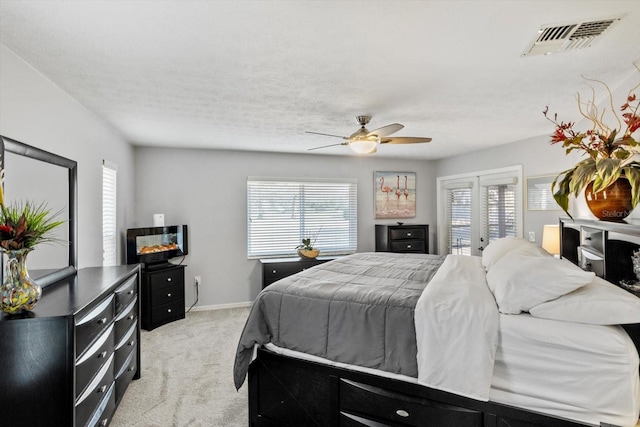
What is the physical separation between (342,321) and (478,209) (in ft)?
13.6

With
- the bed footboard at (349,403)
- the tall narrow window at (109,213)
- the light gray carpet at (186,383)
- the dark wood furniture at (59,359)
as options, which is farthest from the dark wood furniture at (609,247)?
the tall narrow window at (109,213)

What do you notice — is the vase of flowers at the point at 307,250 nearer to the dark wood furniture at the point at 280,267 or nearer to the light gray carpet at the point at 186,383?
the dark wood furniture at the point at 280,267

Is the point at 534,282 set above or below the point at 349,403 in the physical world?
above

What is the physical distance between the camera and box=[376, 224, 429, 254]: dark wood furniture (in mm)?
5508

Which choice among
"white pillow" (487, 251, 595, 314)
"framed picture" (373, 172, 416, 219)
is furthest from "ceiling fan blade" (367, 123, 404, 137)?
"framed picture" (373, 172, 416, 219)

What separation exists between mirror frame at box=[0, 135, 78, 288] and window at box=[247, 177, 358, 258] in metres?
2.69

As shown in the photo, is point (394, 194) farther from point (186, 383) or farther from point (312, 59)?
point (186, 383)

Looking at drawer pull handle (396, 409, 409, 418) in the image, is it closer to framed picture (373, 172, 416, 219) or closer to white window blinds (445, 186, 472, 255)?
white window blinds (445, 186, 472, 255)

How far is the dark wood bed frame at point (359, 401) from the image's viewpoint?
5.26 ft

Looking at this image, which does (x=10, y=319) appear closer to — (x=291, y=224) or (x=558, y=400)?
(x=558, y=400)

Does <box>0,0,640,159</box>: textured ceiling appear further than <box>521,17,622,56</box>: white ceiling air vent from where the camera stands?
No

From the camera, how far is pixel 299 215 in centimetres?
551

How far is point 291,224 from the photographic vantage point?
547 centimetres

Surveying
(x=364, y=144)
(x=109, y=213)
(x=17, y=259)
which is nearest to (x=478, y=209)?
(x=364, y=144)
